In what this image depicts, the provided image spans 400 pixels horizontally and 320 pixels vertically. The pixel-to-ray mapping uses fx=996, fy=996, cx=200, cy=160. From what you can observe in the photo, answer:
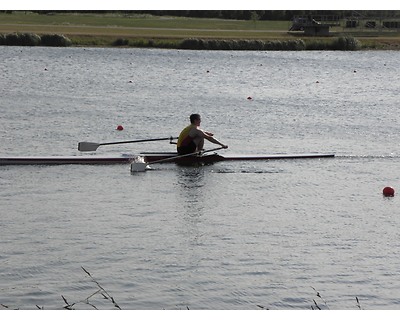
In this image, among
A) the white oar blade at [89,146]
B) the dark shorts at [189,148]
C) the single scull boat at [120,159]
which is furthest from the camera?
the white oar blade at [89,146]

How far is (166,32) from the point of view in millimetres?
76938

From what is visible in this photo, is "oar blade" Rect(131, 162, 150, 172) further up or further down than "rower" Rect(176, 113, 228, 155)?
further down

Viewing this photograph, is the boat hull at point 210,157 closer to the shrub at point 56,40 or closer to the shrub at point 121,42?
the shrub at point 121,42

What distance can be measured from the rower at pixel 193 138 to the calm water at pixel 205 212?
508mm

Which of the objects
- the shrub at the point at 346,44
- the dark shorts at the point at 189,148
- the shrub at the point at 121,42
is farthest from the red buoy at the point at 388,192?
the shrub at the point at 346,44

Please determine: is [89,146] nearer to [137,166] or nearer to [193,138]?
[137,166]

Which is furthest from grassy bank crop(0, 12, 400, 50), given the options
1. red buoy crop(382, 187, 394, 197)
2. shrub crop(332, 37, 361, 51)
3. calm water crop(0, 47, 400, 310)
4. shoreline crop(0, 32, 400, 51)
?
red buoy crop(382, 187, 394, 197)

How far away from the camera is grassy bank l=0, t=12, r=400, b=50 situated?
72.5 meters

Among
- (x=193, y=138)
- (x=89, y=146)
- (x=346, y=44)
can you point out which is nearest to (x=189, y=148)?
(x=193, y=138)

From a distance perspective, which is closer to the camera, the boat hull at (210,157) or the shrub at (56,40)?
the boat hull at (210,157)

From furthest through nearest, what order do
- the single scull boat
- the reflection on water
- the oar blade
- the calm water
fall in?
the single scull boat
the oar blade
the reflection on water
the calm water

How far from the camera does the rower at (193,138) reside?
2059 centimetres

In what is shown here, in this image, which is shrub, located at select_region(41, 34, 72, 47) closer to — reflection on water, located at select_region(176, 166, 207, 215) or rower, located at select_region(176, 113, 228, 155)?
reflection on water, located at select_region(176, 166, 207, 215)

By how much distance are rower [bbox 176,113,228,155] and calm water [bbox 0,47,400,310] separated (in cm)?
51
